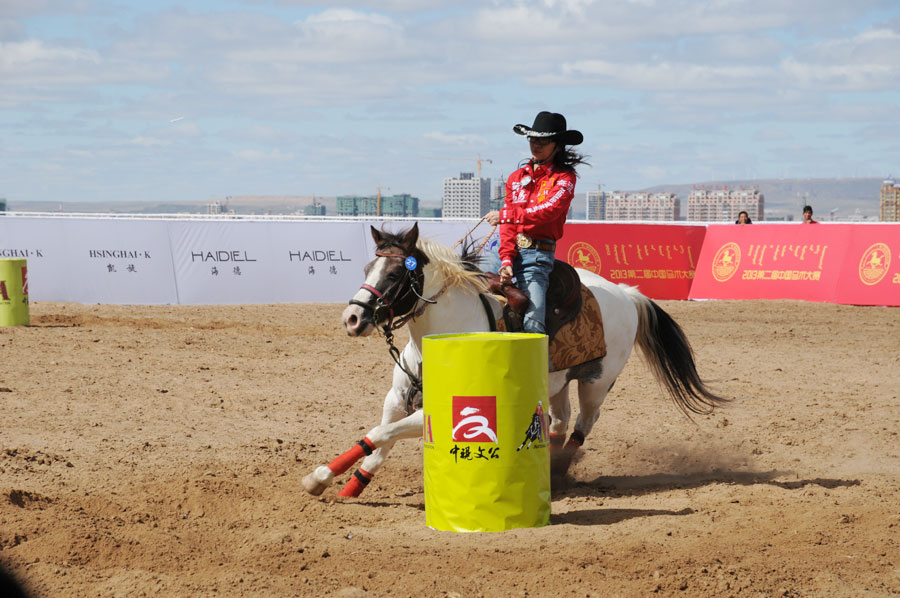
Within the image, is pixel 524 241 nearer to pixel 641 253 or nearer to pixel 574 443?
pixel 574 443

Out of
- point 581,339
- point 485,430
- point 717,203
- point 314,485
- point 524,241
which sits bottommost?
point 717,203

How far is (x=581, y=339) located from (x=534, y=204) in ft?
3.46

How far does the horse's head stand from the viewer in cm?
552

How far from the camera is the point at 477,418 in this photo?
492 centimetres

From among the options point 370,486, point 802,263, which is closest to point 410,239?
point 370,486

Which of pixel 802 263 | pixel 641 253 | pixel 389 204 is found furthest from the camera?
pixel 389 204

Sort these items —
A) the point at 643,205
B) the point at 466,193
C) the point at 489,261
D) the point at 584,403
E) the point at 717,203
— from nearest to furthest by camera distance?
1. the point at 489,261
2. the point at 584,403
3. the point at 466,193
4. the point at 643,205
5. the point at 717,203

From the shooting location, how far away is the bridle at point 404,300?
18.3ft

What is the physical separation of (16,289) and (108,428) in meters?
6.57

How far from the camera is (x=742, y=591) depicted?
13.3 feet

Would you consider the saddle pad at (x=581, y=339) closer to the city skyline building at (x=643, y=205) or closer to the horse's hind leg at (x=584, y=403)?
the horse's hind leg at (x=584, y=403)

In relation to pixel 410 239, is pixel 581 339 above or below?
below

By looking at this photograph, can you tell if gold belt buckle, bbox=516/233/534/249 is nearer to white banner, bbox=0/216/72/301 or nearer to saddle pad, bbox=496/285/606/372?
saddle pad, bbox=496/285/606/372

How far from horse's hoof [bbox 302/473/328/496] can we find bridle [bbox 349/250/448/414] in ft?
2.39
